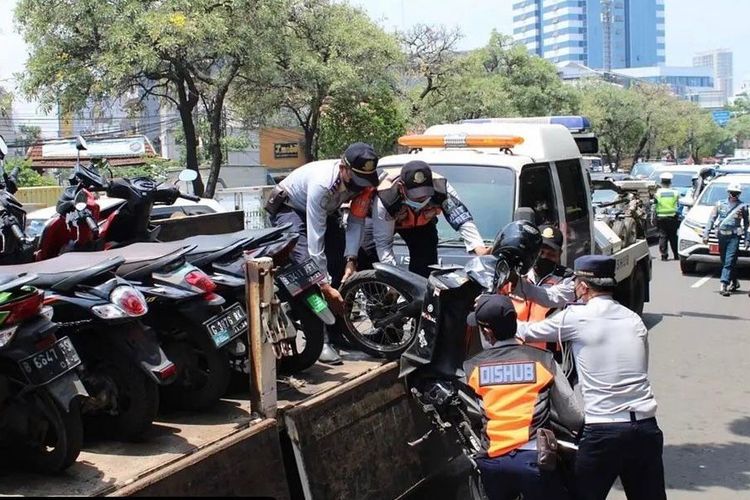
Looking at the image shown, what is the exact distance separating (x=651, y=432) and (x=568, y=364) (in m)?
0.90

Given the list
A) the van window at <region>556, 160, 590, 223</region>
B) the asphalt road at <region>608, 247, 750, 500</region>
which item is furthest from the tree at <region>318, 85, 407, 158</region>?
the van window at <region>556, 160, 590, 223</region>

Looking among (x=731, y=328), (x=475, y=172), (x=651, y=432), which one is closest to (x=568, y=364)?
(x=651, y=432)

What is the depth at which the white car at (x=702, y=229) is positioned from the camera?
623 inches

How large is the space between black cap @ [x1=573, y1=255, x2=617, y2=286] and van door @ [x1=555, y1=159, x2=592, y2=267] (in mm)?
3373

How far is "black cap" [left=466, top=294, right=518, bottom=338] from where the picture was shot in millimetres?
3902

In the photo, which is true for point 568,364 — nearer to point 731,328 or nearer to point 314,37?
point 731,328

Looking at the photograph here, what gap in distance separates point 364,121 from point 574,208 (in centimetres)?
2039

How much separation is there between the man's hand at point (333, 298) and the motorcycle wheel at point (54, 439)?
6.44 ft

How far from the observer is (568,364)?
4836mm

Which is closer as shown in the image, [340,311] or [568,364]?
[568,364]

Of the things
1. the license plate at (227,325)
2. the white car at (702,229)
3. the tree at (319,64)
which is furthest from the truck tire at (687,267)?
the license plate at (227,325)

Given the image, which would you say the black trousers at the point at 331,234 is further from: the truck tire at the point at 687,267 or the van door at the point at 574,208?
the truck tire at the point at 687,267

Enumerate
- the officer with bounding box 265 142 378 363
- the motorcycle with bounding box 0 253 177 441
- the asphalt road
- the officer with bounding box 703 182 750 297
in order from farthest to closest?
the officer with bounding box 703 182 750 297, the asphalt road, the officer with bounding box 265 142 378 363, the motorcycle with bounding box 0 253 177 441

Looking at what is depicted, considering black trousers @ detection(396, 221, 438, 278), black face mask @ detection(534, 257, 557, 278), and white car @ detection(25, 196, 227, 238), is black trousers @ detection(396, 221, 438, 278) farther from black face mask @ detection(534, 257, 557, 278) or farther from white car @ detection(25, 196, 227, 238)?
white car @ detection(25, 196, 227, 238)
